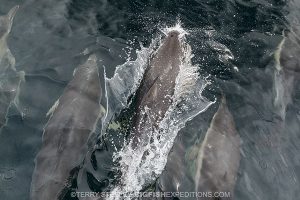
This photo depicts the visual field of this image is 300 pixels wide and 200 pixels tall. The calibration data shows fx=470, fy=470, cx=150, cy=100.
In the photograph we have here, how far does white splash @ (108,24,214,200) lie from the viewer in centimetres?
906

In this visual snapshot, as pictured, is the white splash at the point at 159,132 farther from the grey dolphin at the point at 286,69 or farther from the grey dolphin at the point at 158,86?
the grey dolphin at the point at 286,69

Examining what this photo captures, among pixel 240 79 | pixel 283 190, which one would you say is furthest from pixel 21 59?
pixel 283 190

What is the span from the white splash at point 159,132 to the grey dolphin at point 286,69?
5.94 ft

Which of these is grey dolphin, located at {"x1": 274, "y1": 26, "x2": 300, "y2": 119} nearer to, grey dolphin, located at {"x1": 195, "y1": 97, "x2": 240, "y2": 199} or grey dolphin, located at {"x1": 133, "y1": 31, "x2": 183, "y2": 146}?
grey dolphin, located at {"x1": 195, "y1": 97, "x2": 240, "y2": 199}

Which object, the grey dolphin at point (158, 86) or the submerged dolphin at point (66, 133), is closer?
the submerged dolphin at point (66, 133)

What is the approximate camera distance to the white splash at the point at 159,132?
9062 mm

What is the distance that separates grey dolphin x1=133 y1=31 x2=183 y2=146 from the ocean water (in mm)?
419

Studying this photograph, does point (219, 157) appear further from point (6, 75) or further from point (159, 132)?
point (6, 75)

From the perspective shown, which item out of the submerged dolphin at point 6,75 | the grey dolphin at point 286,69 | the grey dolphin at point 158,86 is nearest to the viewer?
the grey dolphin at point 158,86

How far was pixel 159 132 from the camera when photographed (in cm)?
978

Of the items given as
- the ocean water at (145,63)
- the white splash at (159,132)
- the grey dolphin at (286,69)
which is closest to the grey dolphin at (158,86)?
the white splash at (159,132)

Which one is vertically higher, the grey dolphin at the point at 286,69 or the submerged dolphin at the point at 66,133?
the grey dolphin at the point at 286,69

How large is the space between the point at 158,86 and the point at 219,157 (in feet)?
6.61


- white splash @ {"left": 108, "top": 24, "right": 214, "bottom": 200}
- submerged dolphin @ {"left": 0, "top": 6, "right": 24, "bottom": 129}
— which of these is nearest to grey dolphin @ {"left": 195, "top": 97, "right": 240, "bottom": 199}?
white splash @ {"left": 108, "top": 24, "right": 214, "bottom": 200}
